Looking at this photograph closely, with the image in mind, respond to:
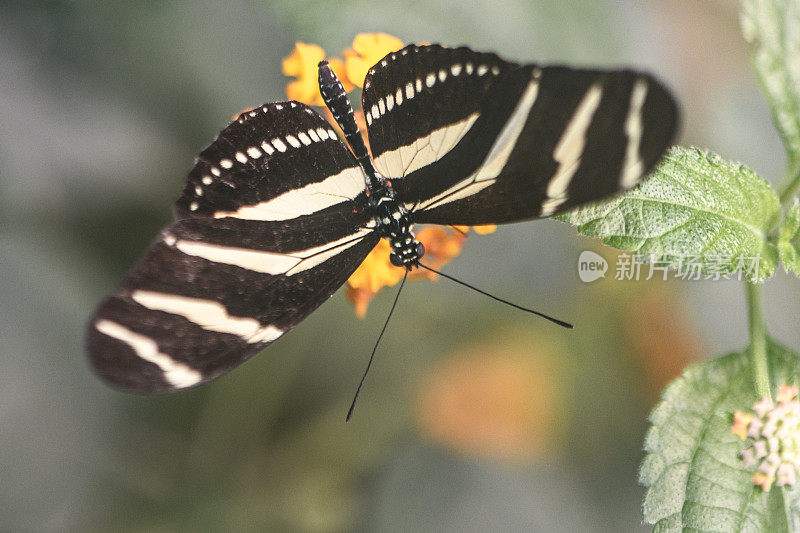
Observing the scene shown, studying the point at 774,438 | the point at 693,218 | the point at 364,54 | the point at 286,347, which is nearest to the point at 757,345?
the point at 774,438

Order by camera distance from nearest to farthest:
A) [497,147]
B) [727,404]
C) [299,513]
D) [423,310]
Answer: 1. [497,147]
2. [727,404]
3. [299,513]
4. [423,310]

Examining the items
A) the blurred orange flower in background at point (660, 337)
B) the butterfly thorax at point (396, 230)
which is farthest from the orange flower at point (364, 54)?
the blurred orange flower in background at point (660, 337)

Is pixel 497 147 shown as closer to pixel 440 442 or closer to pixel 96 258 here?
pixel 440 442

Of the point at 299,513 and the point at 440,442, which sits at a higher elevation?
the point at 440,442

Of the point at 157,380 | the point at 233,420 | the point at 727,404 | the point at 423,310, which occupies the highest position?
the point at 423,310

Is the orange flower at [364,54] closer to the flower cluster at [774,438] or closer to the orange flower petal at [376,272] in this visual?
the orange flower petal at [376,272]

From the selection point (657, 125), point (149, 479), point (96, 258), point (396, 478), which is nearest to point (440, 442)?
point (396, 478)

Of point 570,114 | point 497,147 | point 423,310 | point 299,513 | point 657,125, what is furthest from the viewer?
point 423,310
